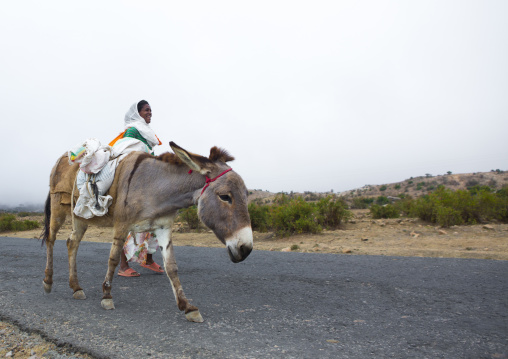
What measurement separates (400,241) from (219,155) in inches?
331

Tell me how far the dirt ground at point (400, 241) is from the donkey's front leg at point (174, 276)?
225 inches

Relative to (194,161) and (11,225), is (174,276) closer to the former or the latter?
(194,161)

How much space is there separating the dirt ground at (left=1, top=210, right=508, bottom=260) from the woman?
14.4 ft

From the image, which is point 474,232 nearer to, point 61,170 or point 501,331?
point 501,331

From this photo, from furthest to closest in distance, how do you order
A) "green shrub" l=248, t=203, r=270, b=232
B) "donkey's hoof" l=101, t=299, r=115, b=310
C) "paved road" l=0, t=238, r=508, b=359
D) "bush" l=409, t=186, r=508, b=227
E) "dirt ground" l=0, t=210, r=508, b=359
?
"green shrub" l=248, t=203, r=270, b=232 < "bush" l=409, t=186, r=508, b=227 < "dirt ground" l=0, t=210, r=508, b=359 < "donkey's hoof" l=101, t=299, r=115, b=310 < "paved road" l=0, t=238, r=508, b=359

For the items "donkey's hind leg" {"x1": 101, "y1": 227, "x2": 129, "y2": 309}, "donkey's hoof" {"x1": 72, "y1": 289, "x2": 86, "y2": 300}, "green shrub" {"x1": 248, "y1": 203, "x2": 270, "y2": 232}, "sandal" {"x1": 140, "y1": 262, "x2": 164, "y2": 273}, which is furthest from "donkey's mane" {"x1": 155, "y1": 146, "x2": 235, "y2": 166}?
"green shrub" {"x1": 248, "y1": 203, "x2": 270, "y2": 232}

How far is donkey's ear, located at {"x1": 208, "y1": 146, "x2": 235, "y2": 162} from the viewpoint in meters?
3.71

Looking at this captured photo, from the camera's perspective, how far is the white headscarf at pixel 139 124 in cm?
513

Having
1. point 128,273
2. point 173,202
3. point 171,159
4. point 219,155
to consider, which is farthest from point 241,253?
point 128,273

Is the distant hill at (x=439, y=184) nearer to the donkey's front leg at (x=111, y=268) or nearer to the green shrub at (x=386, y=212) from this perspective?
the green shrub at (x=386, y=212)

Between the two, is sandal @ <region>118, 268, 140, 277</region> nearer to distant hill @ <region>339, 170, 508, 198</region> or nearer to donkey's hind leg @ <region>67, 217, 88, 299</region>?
donkey's hind leg @ <region>67, 217, 88, 299</region>

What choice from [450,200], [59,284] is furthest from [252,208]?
[59,284]

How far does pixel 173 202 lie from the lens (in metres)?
3.73

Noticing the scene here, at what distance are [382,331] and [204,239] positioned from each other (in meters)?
10.3
